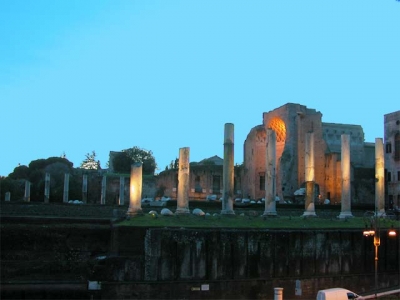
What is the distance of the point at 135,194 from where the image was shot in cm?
2633

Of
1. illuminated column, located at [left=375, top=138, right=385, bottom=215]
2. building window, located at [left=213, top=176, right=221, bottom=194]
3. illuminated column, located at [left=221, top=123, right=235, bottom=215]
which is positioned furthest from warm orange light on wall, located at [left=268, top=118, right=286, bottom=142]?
illuminated column, located at [left=221, top=123, right=235, bottom=215]

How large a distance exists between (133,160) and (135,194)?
60427mm

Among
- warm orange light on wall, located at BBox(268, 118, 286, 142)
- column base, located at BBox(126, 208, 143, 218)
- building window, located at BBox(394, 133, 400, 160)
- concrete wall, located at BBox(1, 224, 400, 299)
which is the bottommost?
concrete wall, located at BBox(1, 224, 400, 299)

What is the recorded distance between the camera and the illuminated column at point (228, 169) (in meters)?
26.5

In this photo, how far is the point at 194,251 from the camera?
19031 millimetres

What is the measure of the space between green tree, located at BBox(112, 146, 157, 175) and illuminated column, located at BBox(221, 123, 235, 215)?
5521 centimetres

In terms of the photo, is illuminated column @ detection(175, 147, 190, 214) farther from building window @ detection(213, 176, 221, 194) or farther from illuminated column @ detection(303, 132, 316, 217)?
building window @ detection(213, 176, 221, 194)

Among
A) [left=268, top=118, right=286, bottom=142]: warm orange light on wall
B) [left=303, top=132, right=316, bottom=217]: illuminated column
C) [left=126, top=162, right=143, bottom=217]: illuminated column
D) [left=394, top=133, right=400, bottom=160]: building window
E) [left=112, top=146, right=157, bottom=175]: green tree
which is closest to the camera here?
[left=126, top=162, right=143, bottom=217]: illuminated column

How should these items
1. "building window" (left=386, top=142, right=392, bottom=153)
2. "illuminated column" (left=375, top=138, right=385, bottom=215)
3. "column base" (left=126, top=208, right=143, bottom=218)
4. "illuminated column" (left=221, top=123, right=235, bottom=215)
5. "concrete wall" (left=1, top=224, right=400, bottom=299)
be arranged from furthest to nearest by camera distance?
1. "building window" (left=386, top=142, right=392, bottom=153)
2. "illuminated column" (left=375, top=138, right=385, bottom=215)
3. "illuminated column" (left=221, top=123, right=235, bottom=215)
4. "column base" (left=126, top=208, right=143, bottom=218)
5. "concrete wall" (left=1, top=224, right=400, bottom=299)

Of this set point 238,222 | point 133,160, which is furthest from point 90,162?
point 238,222

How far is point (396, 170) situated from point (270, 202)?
27.3 meters

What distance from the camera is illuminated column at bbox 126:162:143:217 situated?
2608 centimetres

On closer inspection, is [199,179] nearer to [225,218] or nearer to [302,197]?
[302,197]

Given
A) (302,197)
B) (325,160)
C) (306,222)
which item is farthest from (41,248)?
(325,160)
